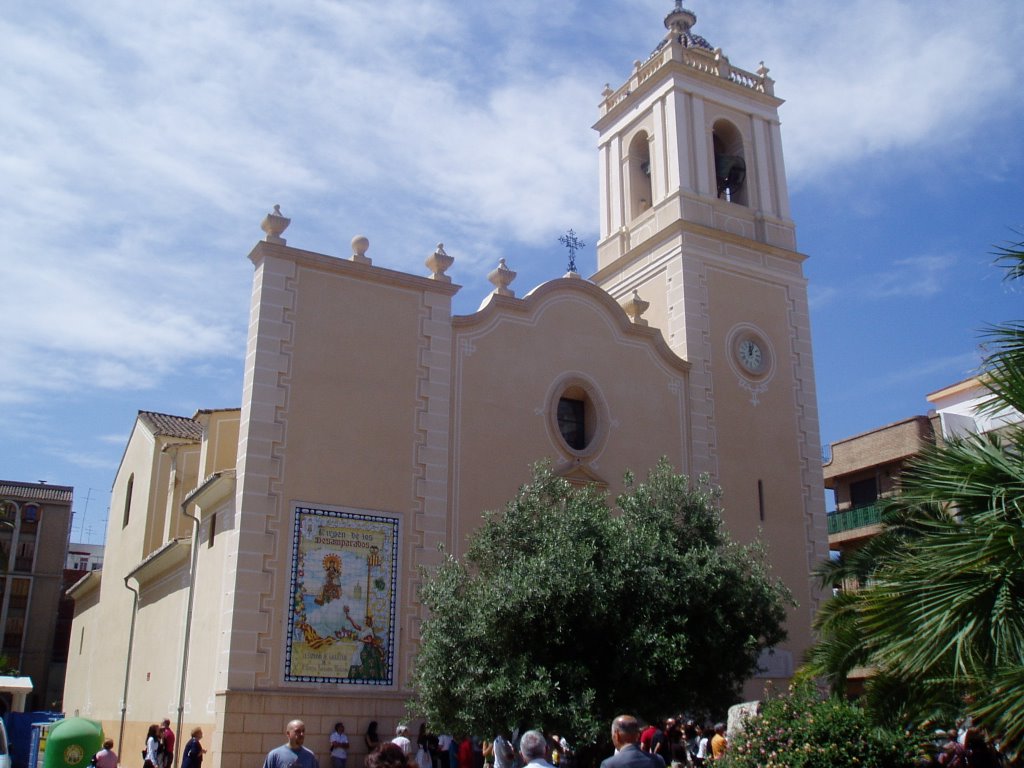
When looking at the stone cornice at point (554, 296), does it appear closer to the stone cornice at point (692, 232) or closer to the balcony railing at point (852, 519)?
the stone cornice at point (692, 232)

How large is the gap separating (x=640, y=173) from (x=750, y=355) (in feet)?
19.6

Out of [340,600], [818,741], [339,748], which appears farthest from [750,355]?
[818,741]

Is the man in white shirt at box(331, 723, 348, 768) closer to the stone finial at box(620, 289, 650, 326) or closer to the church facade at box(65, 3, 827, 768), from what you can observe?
the church facade at box(65, 3, 827, 768)

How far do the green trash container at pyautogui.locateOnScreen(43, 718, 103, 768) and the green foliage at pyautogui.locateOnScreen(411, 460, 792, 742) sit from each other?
182 inches

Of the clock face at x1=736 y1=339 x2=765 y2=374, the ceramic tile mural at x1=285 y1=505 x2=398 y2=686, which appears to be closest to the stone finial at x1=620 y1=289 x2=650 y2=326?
the clock face at x1=736 y1=339 x2=765 y2=374

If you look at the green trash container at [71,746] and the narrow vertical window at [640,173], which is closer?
the green trash container at [71,746]

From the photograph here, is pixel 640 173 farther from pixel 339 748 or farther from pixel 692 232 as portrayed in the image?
pixel 339 748

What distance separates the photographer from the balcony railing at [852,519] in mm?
33287

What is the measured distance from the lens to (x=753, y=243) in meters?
26.2

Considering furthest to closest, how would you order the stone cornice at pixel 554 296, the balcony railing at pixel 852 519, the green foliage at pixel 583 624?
the balcony railing at pixel 852 519, the stone cornice at pixel 554 296, the green foliage at pixel 583 624

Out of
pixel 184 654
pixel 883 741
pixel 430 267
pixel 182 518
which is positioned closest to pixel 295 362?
pixel 430 267

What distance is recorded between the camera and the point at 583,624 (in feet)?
49.8

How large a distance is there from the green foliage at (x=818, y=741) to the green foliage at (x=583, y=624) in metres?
3.27

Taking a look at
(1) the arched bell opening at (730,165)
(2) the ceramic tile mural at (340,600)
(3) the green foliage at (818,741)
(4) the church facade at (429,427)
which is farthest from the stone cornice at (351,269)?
(3) the green foliage at (818,741)
